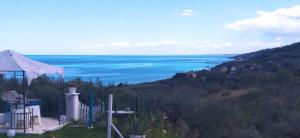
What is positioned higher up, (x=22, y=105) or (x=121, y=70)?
(x=22, y=105)

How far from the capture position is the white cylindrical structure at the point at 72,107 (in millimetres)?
12180

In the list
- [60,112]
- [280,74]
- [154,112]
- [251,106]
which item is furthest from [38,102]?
[280,74]

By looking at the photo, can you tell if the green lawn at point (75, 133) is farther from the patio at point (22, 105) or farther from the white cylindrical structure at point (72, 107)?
the white cylindrical structure at point (72, 107)

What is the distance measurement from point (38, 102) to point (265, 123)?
1095cm

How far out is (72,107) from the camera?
1220 cm

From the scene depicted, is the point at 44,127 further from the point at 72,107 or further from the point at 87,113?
the point at 87,113

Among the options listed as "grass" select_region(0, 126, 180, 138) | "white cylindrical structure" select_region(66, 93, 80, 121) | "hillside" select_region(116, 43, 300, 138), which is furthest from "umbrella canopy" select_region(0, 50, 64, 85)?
"hillside" select_region(116, 43, 300, 138)

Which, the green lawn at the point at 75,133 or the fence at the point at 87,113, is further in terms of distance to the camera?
the fence at the point at 87,113

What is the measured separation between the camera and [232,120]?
643 inches

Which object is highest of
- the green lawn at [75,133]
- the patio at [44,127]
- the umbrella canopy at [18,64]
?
the umbrella canopy at [18,64]

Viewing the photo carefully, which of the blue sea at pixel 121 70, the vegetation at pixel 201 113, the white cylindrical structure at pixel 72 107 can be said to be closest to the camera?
the vegetation at pixel 201 113

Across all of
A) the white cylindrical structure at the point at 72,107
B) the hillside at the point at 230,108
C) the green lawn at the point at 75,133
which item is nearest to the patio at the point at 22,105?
the green lawn at the point at 75,133

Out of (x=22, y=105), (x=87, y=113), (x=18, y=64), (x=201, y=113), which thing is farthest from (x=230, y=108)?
(x=18, y=64)

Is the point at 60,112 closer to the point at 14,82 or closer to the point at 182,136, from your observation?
the point at 14,82
